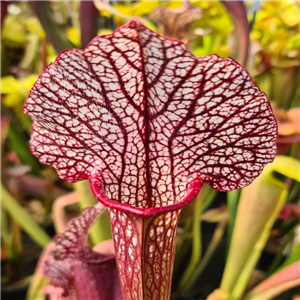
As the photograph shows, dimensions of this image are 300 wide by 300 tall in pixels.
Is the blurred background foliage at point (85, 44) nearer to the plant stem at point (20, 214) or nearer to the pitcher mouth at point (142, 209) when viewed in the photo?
the plant stem at point (20, 214)

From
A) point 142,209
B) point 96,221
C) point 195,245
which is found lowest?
point 195,245

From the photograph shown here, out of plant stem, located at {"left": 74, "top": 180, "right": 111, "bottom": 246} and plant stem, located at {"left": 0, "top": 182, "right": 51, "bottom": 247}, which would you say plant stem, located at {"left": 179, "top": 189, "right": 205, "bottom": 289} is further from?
plant stem, located at {"left": 0, "top": 182, "right": 51, "bottom": 247}

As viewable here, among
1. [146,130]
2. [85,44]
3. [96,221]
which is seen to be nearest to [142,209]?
[146,130]

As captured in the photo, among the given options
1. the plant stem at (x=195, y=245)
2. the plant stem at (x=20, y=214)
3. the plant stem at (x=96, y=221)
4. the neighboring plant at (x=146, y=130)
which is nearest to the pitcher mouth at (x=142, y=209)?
the neighboring plant at (x=146, y=130)

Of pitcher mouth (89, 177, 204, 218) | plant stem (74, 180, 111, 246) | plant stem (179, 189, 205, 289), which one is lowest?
plant stem (179, 189, 205, 289)

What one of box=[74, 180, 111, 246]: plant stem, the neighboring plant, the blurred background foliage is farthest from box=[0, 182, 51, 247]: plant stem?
the neighboring plant

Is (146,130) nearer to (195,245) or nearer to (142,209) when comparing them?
(142,209)
